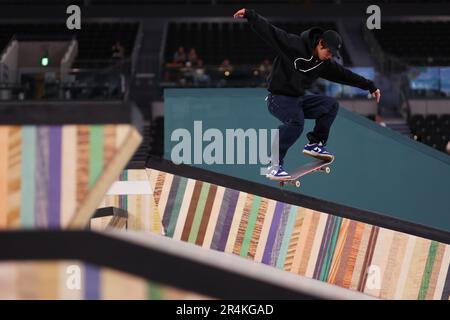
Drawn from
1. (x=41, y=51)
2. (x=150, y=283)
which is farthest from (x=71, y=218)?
(x=41, y=51)

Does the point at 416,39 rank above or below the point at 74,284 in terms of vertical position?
above

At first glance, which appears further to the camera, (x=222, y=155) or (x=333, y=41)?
(x=222, y=155)

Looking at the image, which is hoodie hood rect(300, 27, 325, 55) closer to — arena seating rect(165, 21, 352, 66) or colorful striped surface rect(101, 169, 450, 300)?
colorful striped surface rect(101, 169, 450, 300)

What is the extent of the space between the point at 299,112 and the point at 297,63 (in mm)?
398

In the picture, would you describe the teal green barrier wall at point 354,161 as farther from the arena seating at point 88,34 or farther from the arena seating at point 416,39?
the arena seating at point 416,39

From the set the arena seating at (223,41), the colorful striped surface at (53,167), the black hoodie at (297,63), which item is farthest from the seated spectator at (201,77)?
the colorful striped surface at (53,167)

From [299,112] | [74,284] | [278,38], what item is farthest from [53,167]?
[299,112]

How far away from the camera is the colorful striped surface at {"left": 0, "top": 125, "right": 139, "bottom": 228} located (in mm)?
3273

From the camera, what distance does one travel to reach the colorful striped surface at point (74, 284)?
2990 millimetres

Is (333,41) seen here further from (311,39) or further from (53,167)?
(53,167)

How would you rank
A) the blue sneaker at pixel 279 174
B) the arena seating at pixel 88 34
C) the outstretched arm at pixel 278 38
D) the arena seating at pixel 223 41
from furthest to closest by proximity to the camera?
1. the arena seating at pixel 88 34
2. the arena seating at pixel 223 41
3. the blue sneaker at pixel 279 174
4. the outstretched arm at pixel 278 38

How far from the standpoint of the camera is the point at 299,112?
17.4 ft

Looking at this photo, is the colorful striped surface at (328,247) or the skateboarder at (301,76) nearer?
the skateboarder at (301,76)

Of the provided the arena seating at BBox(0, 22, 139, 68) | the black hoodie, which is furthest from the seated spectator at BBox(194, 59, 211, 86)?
the black hoodie
